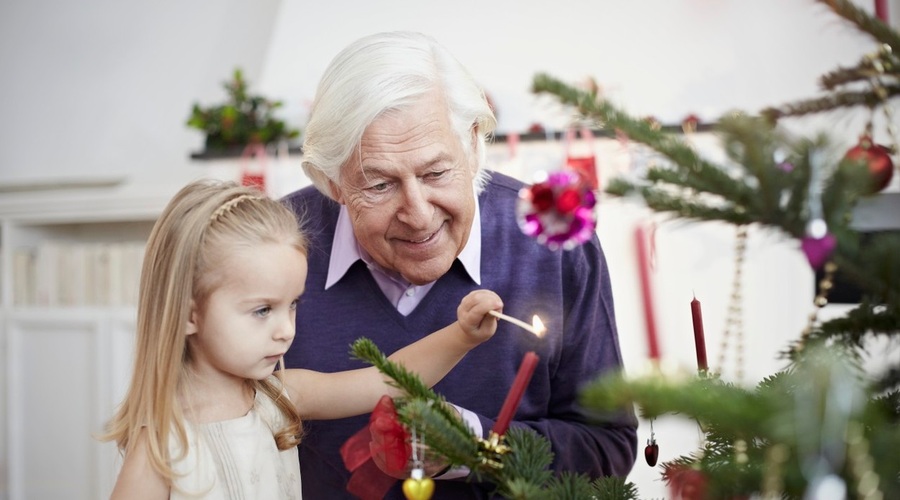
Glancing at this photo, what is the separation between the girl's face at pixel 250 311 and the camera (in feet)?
3.84

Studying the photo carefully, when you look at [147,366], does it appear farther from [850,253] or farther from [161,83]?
[161,83]

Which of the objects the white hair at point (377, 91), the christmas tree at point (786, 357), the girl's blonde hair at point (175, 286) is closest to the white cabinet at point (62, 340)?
the white hair at point (377, 91)

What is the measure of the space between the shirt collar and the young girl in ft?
0.89

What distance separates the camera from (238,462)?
1.19m

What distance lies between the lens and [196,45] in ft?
12.7

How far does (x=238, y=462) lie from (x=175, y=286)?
0.25 metres

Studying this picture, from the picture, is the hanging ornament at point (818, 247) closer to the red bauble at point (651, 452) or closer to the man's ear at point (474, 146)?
the red bauble at point (651, 452)

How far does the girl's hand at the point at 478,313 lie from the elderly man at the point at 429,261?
21 centimetres

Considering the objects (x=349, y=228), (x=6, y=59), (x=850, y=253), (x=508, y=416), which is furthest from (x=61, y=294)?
(x=850, y=253)

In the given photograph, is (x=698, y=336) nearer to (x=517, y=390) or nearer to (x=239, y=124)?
(x=517, y=390)

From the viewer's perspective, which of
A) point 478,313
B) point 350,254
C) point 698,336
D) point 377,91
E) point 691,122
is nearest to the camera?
point 698,336

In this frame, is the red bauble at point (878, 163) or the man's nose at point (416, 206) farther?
the man's nose at point (416, 206)

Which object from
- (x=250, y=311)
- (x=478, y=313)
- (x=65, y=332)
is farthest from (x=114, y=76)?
(x=478, y=313)

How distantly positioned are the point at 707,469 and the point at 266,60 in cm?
310
